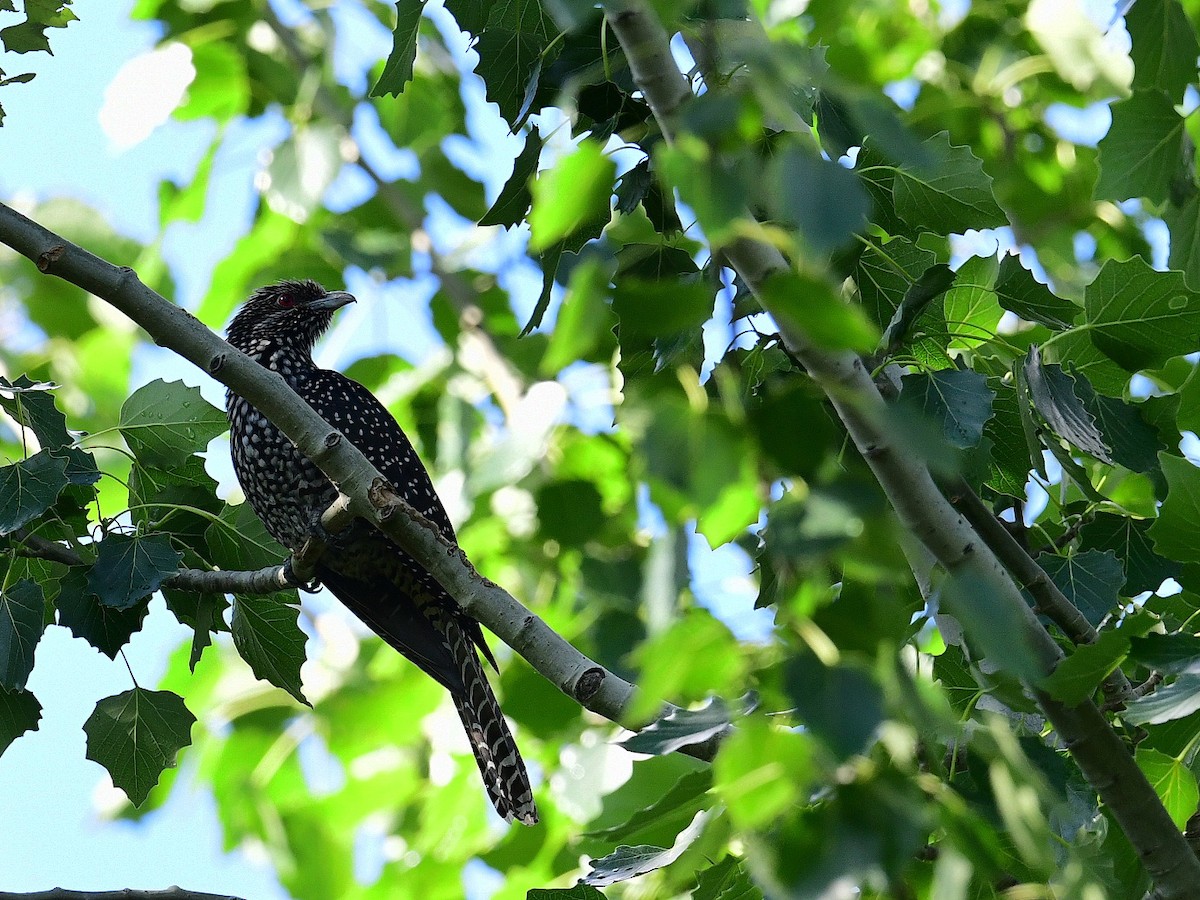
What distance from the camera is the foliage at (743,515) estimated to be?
117cm

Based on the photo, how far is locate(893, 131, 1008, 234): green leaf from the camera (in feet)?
8.65

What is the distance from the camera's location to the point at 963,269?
2740mm

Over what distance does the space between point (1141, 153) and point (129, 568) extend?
102 inches

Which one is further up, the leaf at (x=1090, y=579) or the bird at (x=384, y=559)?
the bird at (x=384, y=559)

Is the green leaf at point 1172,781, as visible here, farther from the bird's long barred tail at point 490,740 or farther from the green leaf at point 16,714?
the bird's long barred tail at point 490,740

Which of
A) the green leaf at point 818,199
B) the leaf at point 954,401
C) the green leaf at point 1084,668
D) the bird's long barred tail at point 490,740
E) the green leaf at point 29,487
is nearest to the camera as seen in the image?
the green leaf at point 818,199

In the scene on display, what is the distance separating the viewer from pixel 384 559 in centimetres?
484

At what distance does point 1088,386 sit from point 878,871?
1658 millimetres

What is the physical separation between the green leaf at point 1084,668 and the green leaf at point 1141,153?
1638 mm

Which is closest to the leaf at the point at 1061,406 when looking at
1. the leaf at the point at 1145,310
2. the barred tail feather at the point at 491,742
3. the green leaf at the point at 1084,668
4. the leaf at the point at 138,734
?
the leaf at the point at 1145,310

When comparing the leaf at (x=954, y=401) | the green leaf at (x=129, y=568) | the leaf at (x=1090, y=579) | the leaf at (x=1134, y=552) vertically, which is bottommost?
the leaf at (x=1090, y=579)

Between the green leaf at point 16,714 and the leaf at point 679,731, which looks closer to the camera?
→ the leaf at point 679,731

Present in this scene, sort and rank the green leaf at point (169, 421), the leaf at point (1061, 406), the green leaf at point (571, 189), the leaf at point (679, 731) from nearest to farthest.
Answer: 1. the green leaf at point (571, 189)
2. the leaf at point (679, 731)
3. the leaf at point (1061, 406)
4. the green leaf at point (169, 421)

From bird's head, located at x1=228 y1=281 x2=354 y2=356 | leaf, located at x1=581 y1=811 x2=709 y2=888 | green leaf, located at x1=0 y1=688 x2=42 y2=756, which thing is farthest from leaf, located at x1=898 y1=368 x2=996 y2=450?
bird's head, located at x1=228 y1=281 x2=354 y2=356
